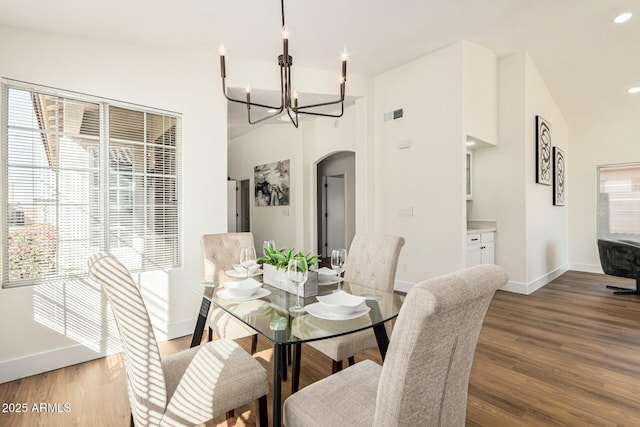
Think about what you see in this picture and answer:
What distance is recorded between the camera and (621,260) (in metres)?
4.05

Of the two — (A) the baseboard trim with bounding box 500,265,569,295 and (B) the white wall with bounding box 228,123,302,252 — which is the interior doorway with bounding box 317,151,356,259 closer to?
(B) the white wall with bounding box 228,123,302,252

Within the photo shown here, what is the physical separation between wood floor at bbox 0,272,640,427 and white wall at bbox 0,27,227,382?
0.20m

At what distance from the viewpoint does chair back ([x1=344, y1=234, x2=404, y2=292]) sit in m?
2.11

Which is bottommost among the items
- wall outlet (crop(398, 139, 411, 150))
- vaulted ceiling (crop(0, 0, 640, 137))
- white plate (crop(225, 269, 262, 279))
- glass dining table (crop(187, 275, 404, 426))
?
glass dining table (crop(187, 275, 404, 426))

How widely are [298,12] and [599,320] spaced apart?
13.8 ft

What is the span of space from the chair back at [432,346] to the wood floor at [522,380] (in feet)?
3.67

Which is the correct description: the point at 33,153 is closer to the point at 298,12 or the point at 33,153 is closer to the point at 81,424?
the point at 81,424

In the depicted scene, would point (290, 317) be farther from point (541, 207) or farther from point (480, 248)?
point (541, 207)

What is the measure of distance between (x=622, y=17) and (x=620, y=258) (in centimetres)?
284

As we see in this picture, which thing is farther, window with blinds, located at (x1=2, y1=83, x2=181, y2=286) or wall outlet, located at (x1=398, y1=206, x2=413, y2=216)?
wall outlet, located at (x1=398, y1=206, x2=413, y2=216)

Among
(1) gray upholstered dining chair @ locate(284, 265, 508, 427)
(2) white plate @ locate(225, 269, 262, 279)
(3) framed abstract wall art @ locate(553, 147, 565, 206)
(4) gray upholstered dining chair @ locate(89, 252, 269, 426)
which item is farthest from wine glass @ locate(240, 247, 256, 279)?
(3) framed abstract wall art @ locate(553, 147, 565, 206)

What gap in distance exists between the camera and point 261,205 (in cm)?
728

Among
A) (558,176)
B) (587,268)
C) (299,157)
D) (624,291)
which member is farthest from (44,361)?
(587,268)

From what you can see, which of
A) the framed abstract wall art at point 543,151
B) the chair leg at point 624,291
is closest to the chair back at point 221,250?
the framed abstract wall art at point 543,151
